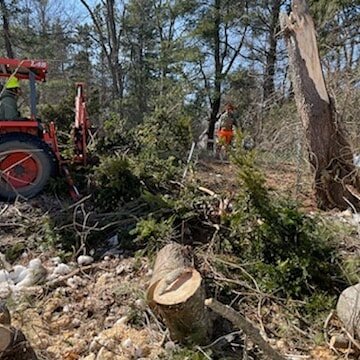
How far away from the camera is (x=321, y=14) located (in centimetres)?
1230

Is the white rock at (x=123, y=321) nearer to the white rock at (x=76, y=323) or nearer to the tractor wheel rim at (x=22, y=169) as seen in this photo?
the white rock at (x=76, y=323)

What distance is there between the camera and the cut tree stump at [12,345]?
9.37 feet

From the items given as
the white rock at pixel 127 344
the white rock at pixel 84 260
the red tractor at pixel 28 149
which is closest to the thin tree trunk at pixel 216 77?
the red tractor at pixel 28 149

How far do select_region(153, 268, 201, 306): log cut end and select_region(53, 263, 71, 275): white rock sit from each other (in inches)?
53.3

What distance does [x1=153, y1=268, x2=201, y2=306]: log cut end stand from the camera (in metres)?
3.16

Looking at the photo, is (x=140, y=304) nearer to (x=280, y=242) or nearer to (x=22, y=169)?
(x=280, y=242)

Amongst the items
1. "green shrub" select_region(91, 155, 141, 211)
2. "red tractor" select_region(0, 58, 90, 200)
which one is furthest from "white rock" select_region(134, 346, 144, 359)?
"red tractor" select_region(0, 58, 90, 200)

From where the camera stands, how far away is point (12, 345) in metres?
2.89

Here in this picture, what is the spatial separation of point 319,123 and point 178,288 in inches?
122

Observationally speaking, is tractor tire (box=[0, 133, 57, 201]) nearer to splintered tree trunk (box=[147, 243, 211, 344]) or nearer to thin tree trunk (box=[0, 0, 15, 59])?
splintered tree trunk (box=[147, 243, 211, 344])

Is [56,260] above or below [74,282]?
above

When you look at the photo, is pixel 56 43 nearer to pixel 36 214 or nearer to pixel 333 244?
pixel 36 214

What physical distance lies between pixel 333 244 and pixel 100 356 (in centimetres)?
227

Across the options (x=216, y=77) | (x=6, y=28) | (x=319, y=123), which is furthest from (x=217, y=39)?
(x=319, y=123)
